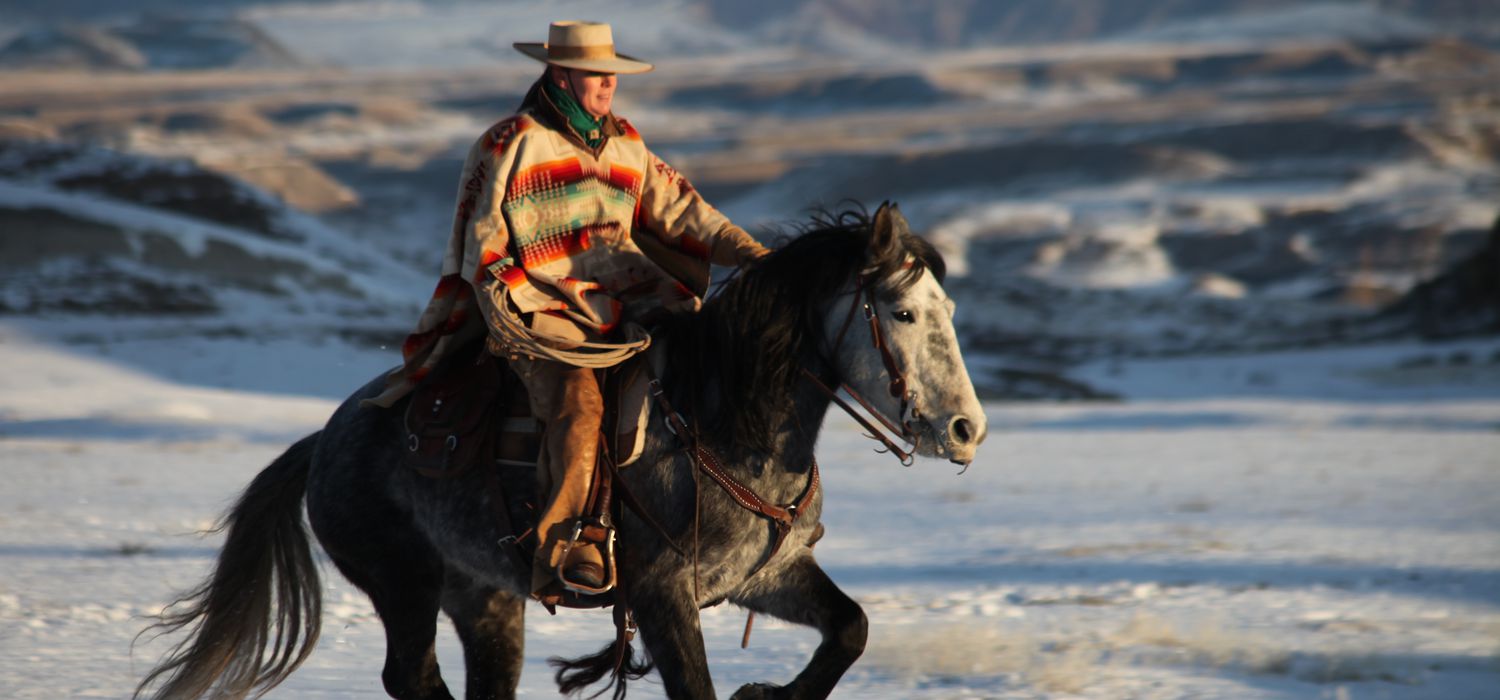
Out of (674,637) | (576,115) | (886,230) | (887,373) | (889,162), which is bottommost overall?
(674,637)

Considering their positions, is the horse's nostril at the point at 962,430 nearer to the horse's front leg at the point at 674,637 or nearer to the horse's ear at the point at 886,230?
the horse's ear at the point at 886,230

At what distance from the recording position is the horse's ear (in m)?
4.05

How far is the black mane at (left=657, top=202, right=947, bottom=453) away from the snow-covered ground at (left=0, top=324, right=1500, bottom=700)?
2162 mm

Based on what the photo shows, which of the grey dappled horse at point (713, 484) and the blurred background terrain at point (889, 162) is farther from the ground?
the blurred background terrain at point (889, 162)

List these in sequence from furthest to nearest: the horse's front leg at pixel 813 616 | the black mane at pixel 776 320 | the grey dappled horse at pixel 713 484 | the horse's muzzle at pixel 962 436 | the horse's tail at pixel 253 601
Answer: the horse's tail at pixel 253 601 < the horse's front leg at pixel 813 616 < the black mane at pixel 776 320 < the grey dappled horse at pixel 713 484 < the horse's muzzle at pixel 962 436

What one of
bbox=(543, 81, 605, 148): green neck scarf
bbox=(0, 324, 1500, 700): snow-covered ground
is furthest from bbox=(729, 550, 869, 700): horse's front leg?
bbox=(0, 324, 1500, 700): snow-covered ground

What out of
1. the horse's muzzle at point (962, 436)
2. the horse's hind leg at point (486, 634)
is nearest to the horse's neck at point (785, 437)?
the horse's muzzle at point (962, 436)

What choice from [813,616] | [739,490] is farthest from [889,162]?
[739,490]

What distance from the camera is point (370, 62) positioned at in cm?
14450

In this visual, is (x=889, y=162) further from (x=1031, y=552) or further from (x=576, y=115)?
(x=576, y=115)

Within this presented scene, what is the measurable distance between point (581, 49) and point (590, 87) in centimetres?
12

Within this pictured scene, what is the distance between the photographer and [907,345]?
161 inches

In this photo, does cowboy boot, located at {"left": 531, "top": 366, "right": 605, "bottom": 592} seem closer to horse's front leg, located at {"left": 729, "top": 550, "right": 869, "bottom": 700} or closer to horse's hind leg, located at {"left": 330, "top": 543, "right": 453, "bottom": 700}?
horse's front leg, located at {"left": 729, "top": 550, "right": 869, "bottom": 700}

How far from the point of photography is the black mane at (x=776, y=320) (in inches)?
168
